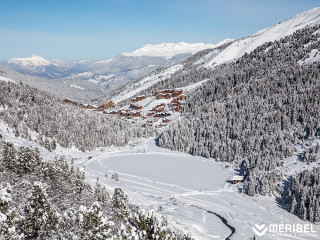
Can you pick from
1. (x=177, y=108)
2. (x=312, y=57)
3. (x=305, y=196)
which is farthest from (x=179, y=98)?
(x=305, y=196)

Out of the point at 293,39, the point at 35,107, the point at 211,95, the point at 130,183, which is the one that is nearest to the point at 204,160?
the point at 130,183

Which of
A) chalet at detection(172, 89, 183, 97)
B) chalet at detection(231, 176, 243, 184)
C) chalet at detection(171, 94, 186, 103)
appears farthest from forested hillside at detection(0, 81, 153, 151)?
chalet at detection(172, 89, 183, 97)

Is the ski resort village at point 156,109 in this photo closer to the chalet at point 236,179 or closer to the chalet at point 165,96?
the chalet at point 165,96

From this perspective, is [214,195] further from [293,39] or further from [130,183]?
[293,39]

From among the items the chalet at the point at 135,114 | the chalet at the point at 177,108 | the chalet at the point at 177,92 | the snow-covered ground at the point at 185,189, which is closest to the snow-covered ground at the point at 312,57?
the chalet at the point at 177,92

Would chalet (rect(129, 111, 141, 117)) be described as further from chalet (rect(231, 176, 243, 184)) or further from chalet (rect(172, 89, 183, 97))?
chalet (rect(231, 176, 243, 184))

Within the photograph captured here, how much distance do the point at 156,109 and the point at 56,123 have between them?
255 ft

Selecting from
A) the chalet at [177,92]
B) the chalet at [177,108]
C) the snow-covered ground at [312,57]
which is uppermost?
the snow-covered ground at [312,57]

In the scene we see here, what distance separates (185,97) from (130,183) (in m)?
115

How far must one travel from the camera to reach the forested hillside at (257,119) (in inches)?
3548

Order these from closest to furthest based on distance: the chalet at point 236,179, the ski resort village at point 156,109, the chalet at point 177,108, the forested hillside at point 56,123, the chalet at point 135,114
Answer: the chalet at point 236,179 → the forested hillside at point 56,123 → the ski resort village at point 156,109 → the chalet at point 177,108 → the chalet at point 135,114

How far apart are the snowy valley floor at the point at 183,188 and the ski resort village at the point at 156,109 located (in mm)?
38978

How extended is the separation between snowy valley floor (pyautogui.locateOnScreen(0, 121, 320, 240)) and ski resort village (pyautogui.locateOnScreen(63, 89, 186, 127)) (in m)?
39.0

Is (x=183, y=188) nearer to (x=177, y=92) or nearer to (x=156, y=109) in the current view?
(x=156, y=109)
